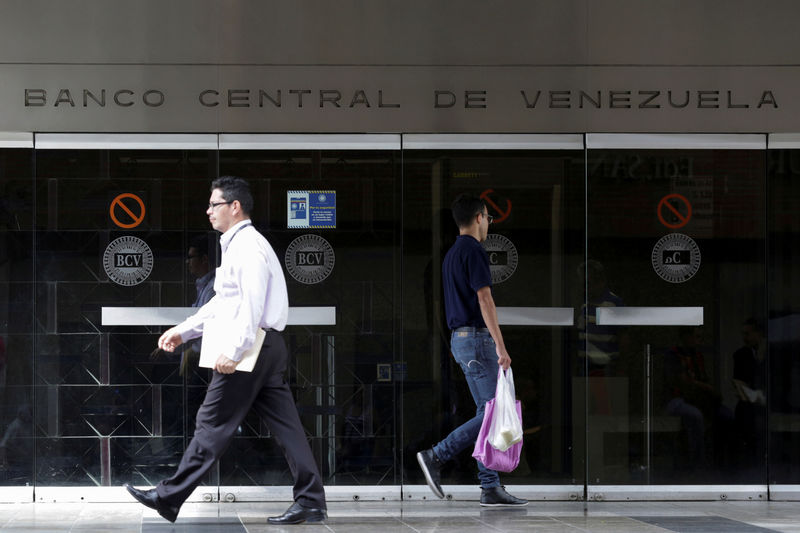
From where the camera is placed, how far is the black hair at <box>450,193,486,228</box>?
7836mm

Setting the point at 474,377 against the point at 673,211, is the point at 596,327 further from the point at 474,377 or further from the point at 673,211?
the point at 474,377

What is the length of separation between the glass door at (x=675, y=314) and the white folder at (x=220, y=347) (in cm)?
270

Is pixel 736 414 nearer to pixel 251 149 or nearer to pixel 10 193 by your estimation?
pixel 251 149

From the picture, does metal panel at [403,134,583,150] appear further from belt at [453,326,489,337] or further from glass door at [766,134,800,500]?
glass door at [766,134,800,500]

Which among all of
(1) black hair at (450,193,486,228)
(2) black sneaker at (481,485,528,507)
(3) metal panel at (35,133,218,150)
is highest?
(3) metal panel at (35,133,218,150)

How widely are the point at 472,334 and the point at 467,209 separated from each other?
2.75 feet

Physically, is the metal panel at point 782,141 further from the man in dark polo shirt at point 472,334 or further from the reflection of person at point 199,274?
the reflection of person at point 199,274

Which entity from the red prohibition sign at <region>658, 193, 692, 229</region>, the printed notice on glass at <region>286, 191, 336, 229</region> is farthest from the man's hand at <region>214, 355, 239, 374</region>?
the red prohibition sign at <region>658, 193, 692, 229</region>

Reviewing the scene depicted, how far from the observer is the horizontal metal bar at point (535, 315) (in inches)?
326

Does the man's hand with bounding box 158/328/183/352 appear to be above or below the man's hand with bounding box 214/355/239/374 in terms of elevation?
above

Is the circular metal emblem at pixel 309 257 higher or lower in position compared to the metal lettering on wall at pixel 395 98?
lower

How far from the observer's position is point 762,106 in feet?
27.2

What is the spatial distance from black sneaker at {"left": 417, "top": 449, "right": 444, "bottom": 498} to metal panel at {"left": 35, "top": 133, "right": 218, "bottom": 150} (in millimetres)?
2527

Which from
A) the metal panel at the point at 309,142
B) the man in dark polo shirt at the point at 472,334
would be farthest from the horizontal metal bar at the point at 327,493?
the metal panel at the point at 309,142
